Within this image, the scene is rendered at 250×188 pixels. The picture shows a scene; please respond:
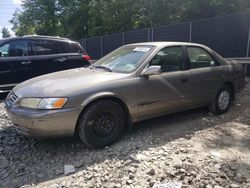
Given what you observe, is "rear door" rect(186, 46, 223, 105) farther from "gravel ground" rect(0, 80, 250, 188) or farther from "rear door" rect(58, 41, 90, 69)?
"rear door" rect(58, 41, 90, 69)

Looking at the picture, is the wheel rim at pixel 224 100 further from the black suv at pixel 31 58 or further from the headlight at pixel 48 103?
the black suv at pixel 31 58

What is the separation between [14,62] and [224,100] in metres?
5.37

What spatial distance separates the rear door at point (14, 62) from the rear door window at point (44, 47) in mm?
207

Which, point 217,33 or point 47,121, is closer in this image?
point 47,121

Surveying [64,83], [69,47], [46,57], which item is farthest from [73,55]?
[64,83]

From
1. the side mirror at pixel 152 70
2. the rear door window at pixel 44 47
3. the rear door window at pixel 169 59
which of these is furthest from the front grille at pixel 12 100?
the rear door window at pixel 44 47

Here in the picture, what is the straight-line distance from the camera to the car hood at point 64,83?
3855 millimetres

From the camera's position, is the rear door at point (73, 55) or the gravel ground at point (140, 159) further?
the rear door at point (73, 55)

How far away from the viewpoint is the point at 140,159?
382 cm

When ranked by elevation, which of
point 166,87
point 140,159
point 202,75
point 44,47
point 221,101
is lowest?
point 140,159

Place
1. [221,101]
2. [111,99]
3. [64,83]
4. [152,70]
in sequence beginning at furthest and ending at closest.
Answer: [221,101]
[152,70]
[111,99]
[64,83]

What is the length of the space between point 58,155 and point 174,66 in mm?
2473

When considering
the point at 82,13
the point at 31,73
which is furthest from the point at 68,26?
the point at 31,73

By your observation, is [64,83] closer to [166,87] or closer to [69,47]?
[166,87]
